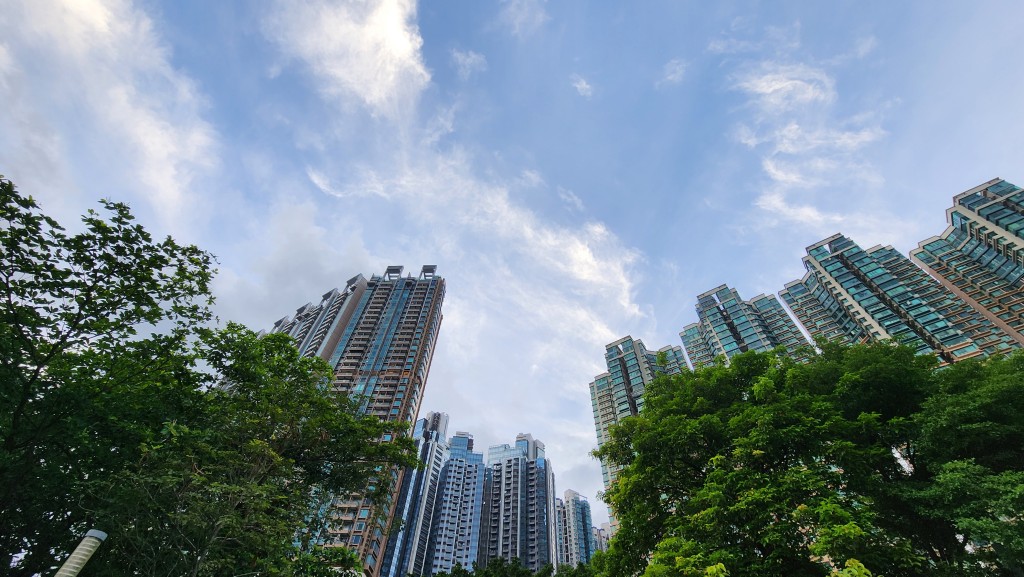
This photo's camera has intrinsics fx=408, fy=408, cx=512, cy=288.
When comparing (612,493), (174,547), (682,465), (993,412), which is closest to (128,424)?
(174,547)

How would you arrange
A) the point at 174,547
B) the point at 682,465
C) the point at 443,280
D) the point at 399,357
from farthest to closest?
the point at 443,280, the point at 399,357, the point at 682,465, the point at 174,547

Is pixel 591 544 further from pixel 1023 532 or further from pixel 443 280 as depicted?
pixel 1023 532

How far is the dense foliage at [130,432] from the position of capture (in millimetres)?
8586

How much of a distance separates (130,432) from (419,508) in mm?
81507

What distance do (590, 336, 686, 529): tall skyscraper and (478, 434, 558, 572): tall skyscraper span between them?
24.1m

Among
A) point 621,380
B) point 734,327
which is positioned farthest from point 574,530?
point 734,327

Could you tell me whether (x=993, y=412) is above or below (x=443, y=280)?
below

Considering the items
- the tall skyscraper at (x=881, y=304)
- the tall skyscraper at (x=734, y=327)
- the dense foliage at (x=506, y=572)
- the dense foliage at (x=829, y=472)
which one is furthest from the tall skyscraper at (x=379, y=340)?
the tall skyscraper at (x=881, y=304)

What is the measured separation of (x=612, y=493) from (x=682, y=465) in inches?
106

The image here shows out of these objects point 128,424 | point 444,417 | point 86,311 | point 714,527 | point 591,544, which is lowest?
point 714,527

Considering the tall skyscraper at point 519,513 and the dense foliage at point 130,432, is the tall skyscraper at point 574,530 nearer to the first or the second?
the tall skyscraper at point 519,513

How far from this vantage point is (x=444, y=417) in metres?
114

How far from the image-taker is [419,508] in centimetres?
8150

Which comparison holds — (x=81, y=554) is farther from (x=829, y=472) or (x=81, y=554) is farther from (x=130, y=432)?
(x=829, y=472)
